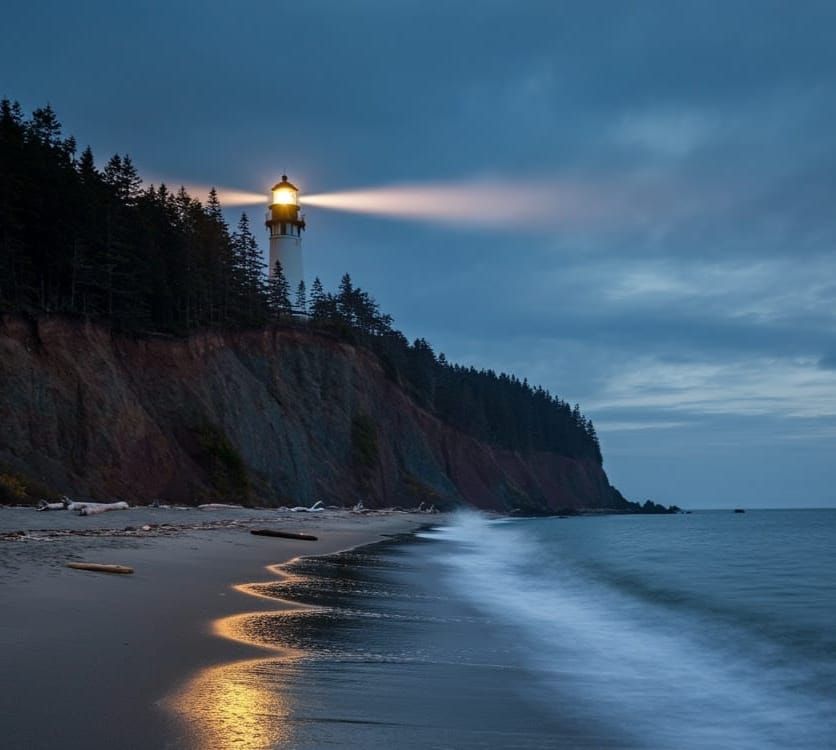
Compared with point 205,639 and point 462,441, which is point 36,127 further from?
point 462,441

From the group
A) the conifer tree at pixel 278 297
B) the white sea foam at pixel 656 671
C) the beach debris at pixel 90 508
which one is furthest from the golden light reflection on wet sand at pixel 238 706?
the conifer tree at pixel 278 297

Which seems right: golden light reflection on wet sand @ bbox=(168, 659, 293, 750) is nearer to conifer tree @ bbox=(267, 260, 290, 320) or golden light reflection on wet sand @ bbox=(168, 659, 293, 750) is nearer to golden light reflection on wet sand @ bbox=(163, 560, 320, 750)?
golden light reflection on wet sand @ bbox=(163, 560, 320, 750)

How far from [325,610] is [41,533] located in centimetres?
858

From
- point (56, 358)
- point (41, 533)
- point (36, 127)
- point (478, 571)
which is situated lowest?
point (478, 571)

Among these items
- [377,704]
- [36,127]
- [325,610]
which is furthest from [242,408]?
[377,704]

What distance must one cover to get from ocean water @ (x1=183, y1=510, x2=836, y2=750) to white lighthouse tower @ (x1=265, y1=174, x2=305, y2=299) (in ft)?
183

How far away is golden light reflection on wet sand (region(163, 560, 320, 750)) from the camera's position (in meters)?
4.11

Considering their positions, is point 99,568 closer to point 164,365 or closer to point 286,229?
point 164,365

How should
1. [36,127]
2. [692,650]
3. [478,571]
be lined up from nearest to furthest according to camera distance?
[692,650] → [478,571] → [36,127]

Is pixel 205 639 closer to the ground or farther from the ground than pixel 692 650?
farther from the ground

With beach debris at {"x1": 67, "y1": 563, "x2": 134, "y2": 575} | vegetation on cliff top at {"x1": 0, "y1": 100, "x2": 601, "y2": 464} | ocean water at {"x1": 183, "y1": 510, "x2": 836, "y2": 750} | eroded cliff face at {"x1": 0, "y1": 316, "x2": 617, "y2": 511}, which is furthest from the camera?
vegetation on cliff top at {"x1": 0, "y1": 100, "x2": 601, "y2": 464}

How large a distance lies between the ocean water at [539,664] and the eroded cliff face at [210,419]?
63.5 feet

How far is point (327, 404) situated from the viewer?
202ft

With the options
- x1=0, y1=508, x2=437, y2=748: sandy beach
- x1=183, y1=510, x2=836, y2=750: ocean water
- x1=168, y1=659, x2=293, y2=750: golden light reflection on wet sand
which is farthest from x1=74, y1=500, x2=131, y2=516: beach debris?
x1=168, y1=659, x2=293, y2=750: golden light reflection on wet sand
